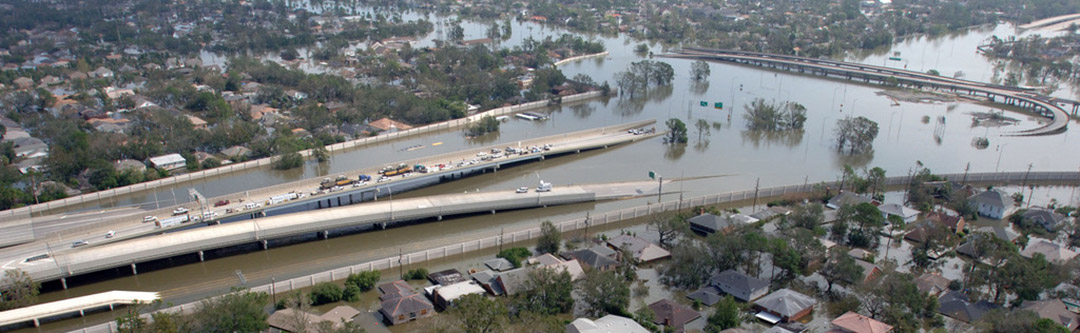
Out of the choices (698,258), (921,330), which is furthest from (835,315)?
(698,258)

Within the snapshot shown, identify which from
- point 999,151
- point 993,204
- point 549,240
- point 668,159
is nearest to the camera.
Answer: point 549,240

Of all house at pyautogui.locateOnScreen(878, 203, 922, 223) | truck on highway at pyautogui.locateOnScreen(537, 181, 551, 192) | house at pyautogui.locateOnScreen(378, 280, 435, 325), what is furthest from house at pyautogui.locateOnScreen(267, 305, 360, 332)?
house at pyautogui.locateOnScreen(878, 203, 922, 223)

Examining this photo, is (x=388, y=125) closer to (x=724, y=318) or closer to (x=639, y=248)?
(x=639, y=248)

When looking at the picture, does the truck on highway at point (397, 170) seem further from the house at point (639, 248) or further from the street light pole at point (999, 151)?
the street light pole at point (999, 151)

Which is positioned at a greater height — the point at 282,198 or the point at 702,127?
the point at 282,198

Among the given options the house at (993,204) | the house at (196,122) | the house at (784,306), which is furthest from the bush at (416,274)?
the house at (196,122)

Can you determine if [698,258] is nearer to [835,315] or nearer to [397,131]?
[835,315]

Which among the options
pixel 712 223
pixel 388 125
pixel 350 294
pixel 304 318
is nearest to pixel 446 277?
pixel 350 294
